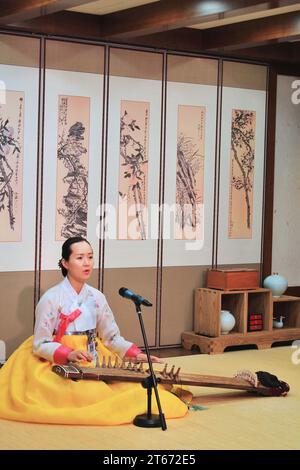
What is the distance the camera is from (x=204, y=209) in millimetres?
7301

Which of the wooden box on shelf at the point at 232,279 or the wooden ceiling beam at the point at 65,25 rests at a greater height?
the wooden ceiling beam at the point at 65,25

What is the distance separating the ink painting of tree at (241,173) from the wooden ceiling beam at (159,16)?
1.42m

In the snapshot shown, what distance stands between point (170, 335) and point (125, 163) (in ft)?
4.86

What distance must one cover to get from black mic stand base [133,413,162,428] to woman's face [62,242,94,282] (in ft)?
3.12

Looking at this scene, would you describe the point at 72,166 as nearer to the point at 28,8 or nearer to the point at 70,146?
the point at 70,146

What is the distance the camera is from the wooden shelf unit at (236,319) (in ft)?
23.0

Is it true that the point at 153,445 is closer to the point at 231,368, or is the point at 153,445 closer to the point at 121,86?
the point at 231,368

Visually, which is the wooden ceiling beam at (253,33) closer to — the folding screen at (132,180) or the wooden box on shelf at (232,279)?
the folding screen at (132,180)

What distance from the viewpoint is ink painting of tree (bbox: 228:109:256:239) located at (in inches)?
293

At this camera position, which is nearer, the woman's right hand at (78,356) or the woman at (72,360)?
the woman at (72,360)

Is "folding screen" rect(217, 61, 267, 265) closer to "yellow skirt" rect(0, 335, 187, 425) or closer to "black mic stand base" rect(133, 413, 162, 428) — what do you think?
"yellow skirt" rect(0, 335, 187, 425)

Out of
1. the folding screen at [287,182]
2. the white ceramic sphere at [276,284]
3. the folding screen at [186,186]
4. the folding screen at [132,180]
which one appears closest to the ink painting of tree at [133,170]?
the folding screen at [132,180]

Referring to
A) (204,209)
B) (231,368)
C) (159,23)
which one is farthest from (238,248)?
(159,23)

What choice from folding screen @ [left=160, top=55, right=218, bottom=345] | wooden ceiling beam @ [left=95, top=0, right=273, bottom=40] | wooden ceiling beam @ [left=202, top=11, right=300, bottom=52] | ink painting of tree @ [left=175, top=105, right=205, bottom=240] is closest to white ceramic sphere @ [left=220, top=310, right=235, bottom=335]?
folding screen @ [left=160, top=55, right=218, bottom=345]
